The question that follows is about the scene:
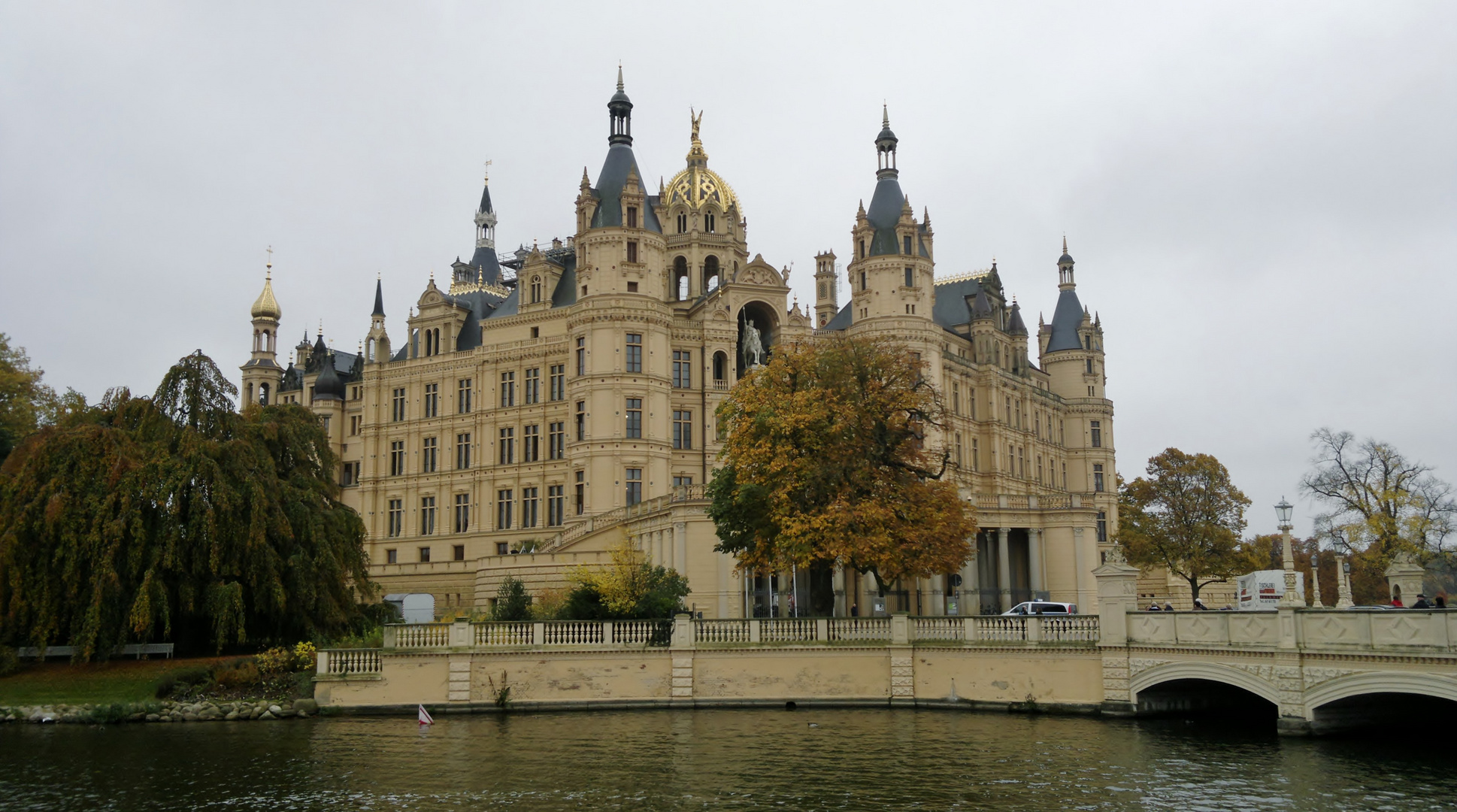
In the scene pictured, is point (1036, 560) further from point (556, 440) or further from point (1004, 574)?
point (556, 440)

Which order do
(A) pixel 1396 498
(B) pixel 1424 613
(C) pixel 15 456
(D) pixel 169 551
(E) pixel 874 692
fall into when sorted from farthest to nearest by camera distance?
(A) pixel 1396 498
(C) pixel 15 456
(D) pixel 169 551
(E) pixel 874 692
(B) pixel 1424 613

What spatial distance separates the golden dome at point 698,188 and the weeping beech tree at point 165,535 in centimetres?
3298

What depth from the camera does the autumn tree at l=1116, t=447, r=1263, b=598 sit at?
65.1 m

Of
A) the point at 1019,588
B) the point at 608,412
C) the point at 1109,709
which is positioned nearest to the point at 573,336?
the point at 608,412

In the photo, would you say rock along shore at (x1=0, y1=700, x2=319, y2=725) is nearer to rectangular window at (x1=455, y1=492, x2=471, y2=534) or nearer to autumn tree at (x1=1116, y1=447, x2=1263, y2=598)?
rectangular window at (x1=455, y1=492, x2=471, y2=534)

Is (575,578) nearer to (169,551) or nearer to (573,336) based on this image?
(169,551)

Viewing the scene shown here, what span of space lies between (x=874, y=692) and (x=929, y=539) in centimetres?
550

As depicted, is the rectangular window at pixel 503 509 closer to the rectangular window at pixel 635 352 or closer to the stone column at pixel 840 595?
the rectangular window at pixel 635 352

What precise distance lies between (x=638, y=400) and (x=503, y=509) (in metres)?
12.7

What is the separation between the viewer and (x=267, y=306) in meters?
87.4

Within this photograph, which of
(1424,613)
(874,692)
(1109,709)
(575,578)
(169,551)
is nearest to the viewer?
(1424,613)

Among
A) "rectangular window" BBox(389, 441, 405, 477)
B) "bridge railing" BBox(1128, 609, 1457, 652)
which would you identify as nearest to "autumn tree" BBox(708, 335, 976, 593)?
"bridge railing" BBox(1128, 609, 1457, 652)

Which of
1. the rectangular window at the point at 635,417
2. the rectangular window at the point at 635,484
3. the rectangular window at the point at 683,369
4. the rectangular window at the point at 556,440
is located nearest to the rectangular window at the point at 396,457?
the rectangular window at the point at 556,440

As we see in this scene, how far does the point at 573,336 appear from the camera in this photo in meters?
62.2
